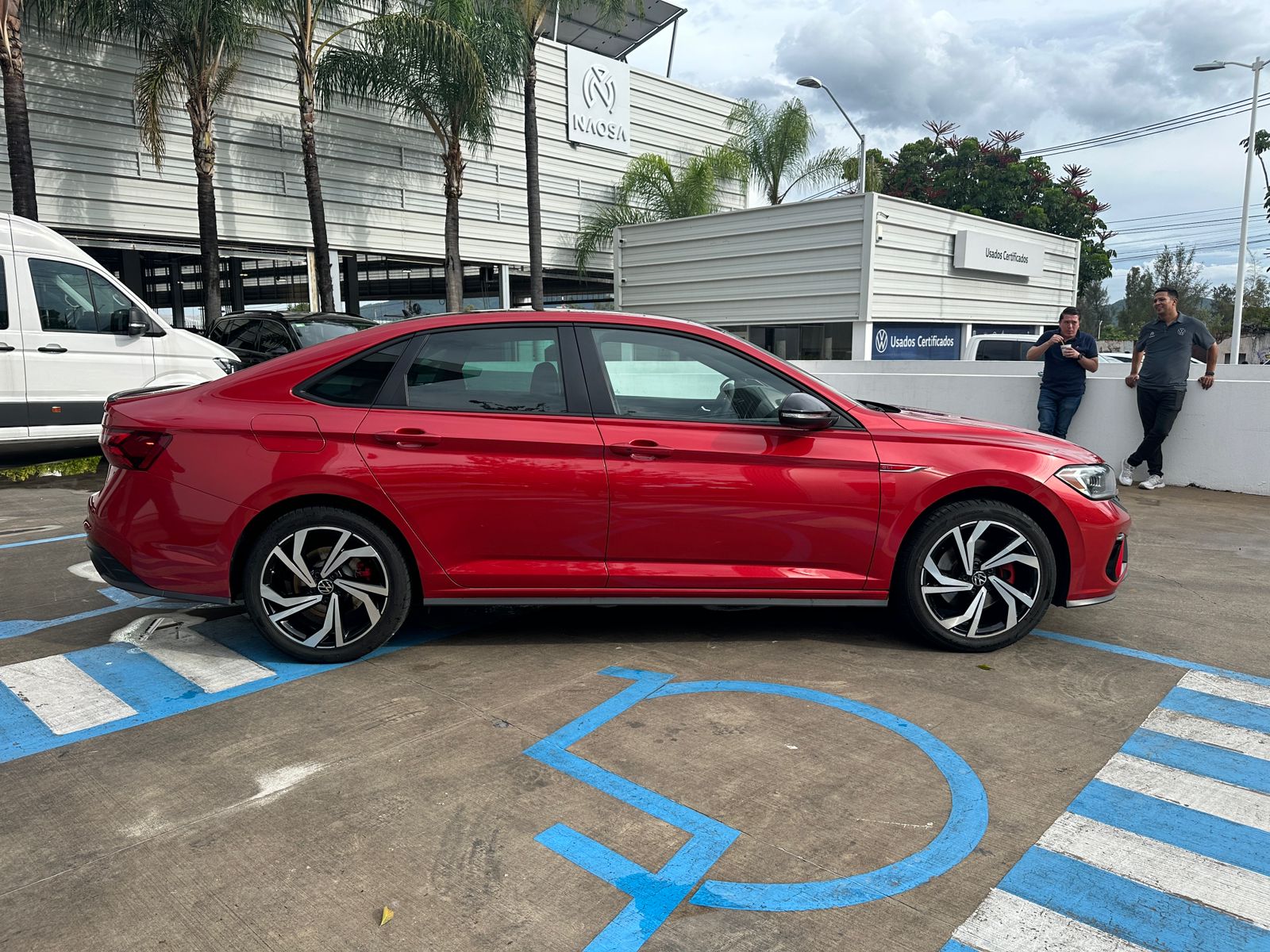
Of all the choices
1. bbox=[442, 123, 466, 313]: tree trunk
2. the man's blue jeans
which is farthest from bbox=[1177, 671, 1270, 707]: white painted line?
bbox=[442, 123, 466, 313]: tree trunk

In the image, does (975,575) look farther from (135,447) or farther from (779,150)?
(779,150)

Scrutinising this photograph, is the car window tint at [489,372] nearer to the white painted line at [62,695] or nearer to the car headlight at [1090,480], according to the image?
the white painted line at [62,695]

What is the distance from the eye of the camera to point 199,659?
413 centimetres

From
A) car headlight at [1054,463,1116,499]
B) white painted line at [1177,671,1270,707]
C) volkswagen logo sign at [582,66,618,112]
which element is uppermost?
volkswagen logo sign at [582,66,618,112]

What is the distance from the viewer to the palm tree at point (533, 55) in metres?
18.7

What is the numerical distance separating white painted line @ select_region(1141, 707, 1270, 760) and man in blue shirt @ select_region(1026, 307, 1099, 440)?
18.7 ft

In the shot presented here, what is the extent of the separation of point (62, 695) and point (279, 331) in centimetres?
777

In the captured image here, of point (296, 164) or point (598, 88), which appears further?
point (598, 88)

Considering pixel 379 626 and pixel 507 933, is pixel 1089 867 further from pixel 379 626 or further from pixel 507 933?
pixel 379 626

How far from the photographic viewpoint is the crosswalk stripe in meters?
3.88

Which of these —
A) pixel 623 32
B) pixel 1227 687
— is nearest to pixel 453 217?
pixel 623 32

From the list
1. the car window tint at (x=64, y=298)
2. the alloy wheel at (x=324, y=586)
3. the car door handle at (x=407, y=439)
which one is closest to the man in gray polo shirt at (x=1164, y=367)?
the car door handle at (x=407, y=439)

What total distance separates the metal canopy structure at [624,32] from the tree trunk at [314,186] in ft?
40.4

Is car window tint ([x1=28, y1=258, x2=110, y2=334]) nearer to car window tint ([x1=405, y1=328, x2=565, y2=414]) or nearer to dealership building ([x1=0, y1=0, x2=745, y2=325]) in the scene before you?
car window tint ([x1=405, y1=328, x2=565, y2=414])
